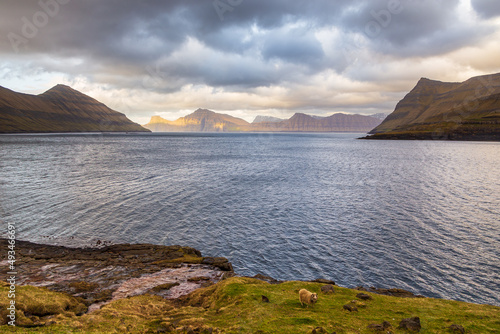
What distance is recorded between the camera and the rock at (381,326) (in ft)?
39.4

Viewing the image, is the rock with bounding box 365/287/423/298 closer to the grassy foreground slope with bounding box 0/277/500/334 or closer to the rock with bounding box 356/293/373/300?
the grassy foreground slope with bounding box 0/277/500/334

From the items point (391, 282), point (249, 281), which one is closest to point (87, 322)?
point (249, 281)

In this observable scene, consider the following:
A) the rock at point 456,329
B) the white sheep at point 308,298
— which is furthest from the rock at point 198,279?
the rock at point 456,329

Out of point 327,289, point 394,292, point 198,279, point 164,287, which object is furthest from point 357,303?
point 164,287

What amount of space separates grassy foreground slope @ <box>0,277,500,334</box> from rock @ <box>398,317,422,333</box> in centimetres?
Answer: 30

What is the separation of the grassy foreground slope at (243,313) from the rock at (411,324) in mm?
299

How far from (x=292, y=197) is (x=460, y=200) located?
3188 centimetres

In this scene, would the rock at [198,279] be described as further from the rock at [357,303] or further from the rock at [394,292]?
the rock at [394,292]

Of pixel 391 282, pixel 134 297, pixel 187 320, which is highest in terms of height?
pixel 187 320

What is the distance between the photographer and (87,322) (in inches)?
512

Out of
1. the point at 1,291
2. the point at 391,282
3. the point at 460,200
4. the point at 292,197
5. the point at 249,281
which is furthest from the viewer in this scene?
the point at 292,197

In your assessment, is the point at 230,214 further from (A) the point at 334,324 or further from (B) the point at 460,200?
(B) the point at 460,200

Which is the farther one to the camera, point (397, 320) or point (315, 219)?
point (315, 219)

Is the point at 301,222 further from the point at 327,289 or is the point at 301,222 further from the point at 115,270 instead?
the point at 115,270
